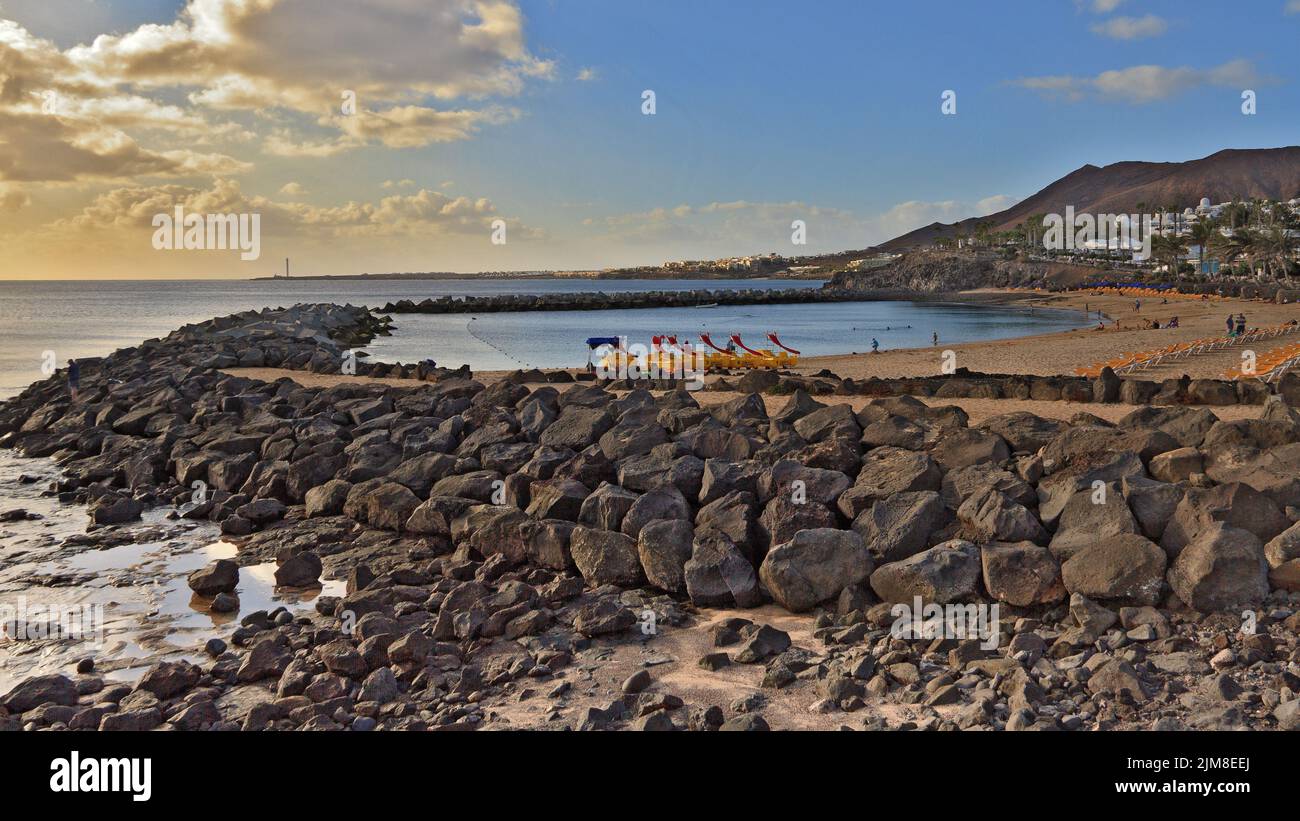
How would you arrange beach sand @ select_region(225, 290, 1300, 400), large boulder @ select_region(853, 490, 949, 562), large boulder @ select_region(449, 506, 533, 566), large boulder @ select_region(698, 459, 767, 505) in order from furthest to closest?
beach sand @ select_region(225, 290, 1300, 400)
large boulder @ select_region(698, 459, 767, 505)
large boulder @ select_region(449, 506, 533, 566)
large boulder @ select_region(853, 490, 949, 562)

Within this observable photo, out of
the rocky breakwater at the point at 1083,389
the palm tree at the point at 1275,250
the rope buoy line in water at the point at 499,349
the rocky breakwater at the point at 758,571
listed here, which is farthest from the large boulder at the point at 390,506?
the palm tree at the point at 1275,250

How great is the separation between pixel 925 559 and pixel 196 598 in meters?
8.04

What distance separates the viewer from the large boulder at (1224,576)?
7.68 meters

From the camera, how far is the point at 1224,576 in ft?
25.3

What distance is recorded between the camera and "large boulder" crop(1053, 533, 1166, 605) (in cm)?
791

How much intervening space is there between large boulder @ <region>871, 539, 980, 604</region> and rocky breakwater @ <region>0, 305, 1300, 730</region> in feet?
0.08

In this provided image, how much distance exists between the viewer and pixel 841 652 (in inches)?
304

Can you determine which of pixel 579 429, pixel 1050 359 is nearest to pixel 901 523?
pixel 579 429

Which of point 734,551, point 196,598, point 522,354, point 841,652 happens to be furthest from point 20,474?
point 522,354

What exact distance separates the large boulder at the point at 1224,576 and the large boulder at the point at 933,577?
68.8 inches

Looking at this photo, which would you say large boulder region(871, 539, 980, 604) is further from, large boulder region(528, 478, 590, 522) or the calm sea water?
the calm sea water

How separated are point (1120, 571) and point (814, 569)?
279 centimetres

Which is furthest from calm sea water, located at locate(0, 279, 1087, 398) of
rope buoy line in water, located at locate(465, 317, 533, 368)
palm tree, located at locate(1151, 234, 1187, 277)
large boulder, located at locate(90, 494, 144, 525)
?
palm tree, located at locate(1151, 234, 1187, 277)
